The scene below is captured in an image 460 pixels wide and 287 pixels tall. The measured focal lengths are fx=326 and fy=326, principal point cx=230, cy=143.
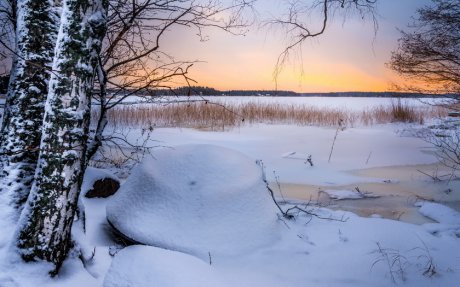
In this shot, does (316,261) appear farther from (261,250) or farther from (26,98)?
(26,98)

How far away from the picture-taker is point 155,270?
1647 millimetres

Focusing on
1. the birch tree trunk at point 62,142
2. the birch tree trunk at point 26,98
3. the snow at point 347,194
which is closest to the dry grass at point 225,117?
the snow at point 347,194

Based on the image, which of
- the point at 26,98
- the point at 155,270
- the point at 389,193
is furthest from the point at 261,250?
the point at 389,193

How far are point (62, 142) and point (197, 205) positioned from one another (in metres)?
1.21

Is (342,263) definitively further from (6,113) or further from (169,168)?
(6,113)

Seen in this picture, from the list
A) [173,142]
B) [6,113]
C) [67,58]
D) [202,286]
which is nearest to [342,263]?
[202,286]

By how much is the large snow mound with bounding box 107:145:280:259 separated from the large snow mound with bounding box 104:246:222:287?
25.1 inches

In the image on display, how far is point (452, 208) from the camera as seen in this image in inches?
178

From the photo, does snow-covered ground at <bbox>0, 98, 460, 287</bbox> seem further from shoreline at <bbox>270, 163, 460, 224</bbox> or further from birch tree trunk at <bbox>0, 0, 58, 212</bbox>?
birch tree trunk at <bbox>0, 0, 58, 212</bbox>

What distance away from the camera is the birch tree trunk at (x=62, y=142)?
5.91 ft

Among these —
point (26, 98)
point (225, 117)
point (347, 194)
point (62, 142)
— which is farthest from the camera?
point (225, 117)

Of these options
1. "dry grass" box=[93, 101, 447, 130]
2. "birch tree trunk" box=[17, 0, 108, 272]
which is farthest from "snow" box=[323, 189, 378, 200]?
"dry grass" box=[93, 101, 447, 130]

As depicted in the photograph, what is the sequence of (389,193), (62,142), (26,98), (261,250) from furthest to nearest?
(389,193), (261,250), (26,98), (62,142)

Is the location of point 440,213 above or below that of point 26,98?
below
